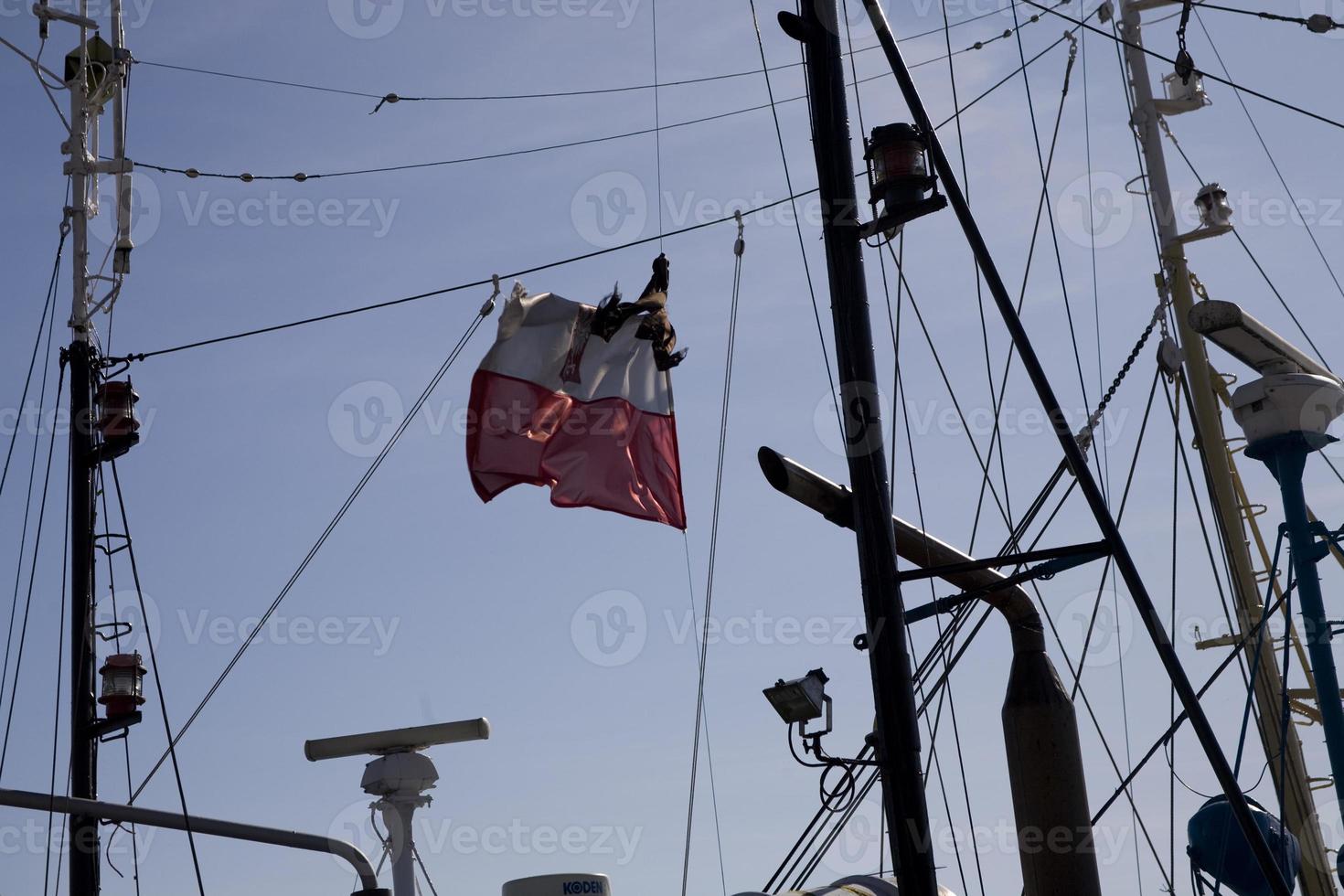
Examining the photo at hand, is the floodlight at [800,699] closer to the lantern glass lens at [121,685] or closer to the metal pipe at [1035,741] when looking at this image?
the metal pipe at [1035,741]

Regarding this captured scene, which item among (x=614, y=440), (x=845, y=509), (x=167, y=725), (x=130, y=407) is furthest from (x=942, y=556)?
(x=130, y=407)

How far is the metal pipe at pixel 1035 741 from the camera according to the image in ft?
31.6

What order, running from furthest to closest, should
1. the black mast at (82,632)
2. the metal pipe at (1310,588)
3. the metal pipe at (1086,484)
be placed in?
the black mast at (82,632) → the metal pipe at (1310,588) → the metal pipe at (1086,484)

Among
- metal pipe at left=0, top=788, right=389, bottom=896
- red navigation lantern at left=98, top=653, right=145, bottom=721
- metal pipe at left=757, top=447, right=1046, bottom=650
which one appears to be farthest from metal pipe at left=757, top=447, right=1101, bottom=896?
red navigation lantern at left=98, top=653, right=145, bottom=721

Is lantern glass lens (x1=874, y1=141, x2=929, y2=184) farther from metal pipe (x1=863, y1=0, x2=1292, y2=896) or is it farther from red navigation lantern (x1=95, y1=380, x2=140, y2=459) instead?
red navigation lantern (x1=95, y1=380, x2=140, y2=459)

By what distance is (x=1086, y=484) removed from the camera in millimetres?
10000

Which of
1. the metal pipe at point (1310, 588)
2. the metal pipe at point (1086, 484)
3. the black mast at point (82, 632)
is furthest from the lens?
the black mast at point (82, 632)

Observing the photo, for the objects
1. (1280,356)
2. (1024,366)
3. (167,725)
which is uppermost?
(1280,356)

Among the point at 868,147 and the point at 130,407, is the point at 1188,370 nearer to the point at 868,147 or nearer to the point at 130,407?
the point at 868,147

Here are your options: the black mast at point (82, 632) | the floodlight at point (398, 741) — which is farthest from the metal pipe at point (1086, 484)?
the black mast at point (82, 632)

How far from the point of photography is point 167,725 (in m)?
17.3

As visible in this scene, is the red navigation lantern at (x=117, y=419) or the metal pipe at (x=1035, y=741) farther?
the red navigation lantern at (x=117, y=419)

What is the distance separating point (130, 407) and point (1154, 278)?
40.2 feet

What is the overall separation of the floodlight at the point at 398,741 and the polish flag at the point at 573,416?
6.43 metres
